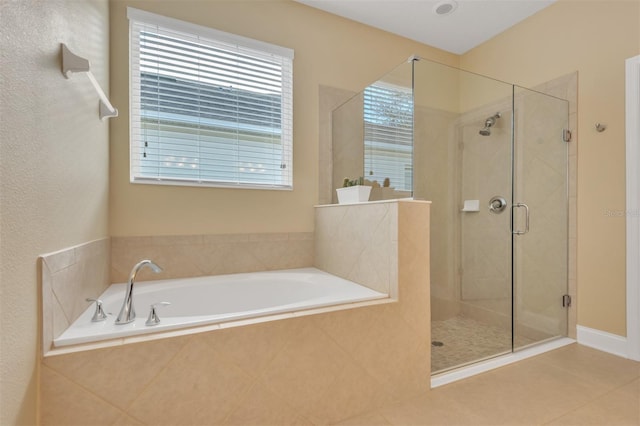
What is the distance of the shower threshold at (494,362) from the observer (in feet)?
6.06

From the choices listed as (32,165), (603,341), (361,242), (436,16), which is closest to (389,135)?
(361,242)

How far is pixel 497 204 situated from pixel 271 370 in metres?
2.05

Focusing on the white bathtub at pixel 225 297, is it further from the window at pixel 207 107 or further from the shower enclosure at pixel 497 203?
the shower enclosure at pixel 497 203

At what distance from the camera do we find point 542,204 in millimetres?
2428

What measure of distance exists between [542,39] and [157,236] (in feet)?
11.1

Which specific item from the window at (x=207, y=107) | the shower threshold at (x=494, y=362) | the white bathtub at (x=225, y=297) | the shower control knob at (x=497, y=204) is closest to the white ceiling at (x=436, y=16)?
the window at (x=207, y=107)

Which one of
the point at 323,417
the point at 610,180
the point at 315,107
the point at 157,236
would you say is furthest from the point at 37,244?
the point at 610,180

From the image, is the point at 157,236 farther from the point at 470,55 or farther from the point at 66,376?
the point at 470,55

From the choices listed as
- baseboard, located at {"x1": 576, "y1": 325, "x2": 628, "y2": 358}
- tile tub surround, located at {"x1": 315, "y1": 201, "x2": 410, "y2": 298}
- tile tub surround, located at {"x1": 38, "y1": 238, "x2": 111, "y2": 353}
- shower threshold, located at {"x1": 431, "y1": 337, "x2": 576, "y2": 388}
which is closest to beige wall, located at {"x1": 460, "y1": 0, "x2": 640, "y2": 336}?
baseboard, located at {"x1": 576, "y1": 325, "x2": 628, "y2": 358}

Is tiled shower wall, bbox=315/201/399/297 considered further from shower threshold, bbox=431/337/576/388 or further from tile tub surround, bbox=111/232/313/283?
shower threshold, bbox=431/337/576/388

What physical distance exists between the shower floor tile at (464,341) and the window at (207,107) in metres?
1.57

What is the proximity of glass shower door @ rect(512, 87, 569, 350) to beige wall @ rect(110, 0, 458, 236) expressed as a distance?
1.30 metres

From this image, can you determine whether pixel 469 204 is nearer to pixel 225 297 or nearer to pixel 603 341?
pixel 603 341

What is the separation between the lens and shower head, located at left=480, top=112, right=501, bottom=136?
2.45 m
